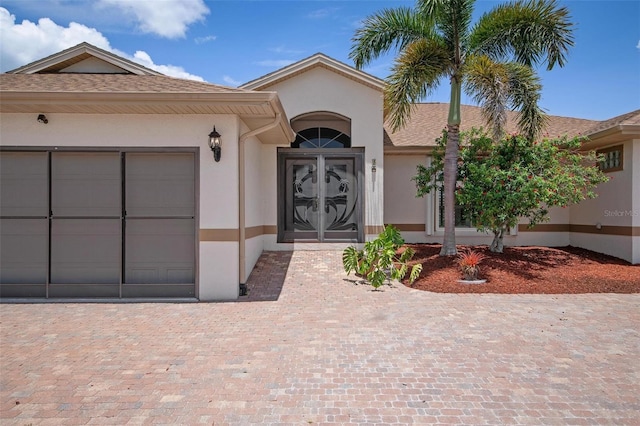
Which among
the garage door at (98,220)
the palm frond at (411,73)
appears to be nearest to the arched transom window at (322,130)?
the palm frond at (411,73)

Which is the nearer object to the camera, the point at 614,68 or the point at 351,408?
the point at 351,408

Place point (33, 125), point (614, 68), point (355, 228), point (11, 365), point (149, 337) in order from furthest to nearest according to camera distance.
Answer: point (614, 68) → point (355, 228) → point (33, 125) → point (149, 337) → point (11, 365)

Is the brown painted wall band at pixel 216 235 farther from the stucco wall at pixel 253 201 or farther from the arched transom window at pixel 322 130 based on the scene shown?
the arched transom window at pixel 322 130

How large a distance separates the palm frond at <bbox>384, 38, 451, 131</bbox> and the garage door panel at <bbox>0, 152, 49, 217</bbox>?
294 inches

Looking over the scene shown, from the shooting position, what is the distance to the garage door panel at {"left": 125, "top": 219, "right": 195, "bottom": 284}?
7328mm

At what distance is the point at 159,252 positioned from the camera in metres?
7.34

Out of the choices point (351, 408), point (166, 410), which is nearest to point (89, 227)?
point (166, 410)

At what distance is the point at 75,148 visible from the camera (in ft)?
23.4

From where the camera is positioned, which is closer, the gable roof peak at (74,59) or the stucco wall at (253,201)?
the stucco wall at (253,201)

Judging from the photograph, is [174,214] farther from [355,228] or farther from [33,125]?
[355,228]

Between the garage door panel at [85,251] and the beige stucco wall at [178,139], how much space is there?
59.7 inches

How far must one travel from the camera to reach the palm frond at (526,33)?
8.92 meters

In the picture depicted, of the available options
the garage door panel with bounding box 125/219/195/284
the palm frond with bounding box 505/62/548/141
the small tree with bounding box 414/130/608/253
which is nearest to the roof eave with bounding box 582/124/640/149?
the small tree with bounding box 414/130/608/253

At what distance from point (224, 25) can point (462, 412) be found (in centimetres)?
1056
